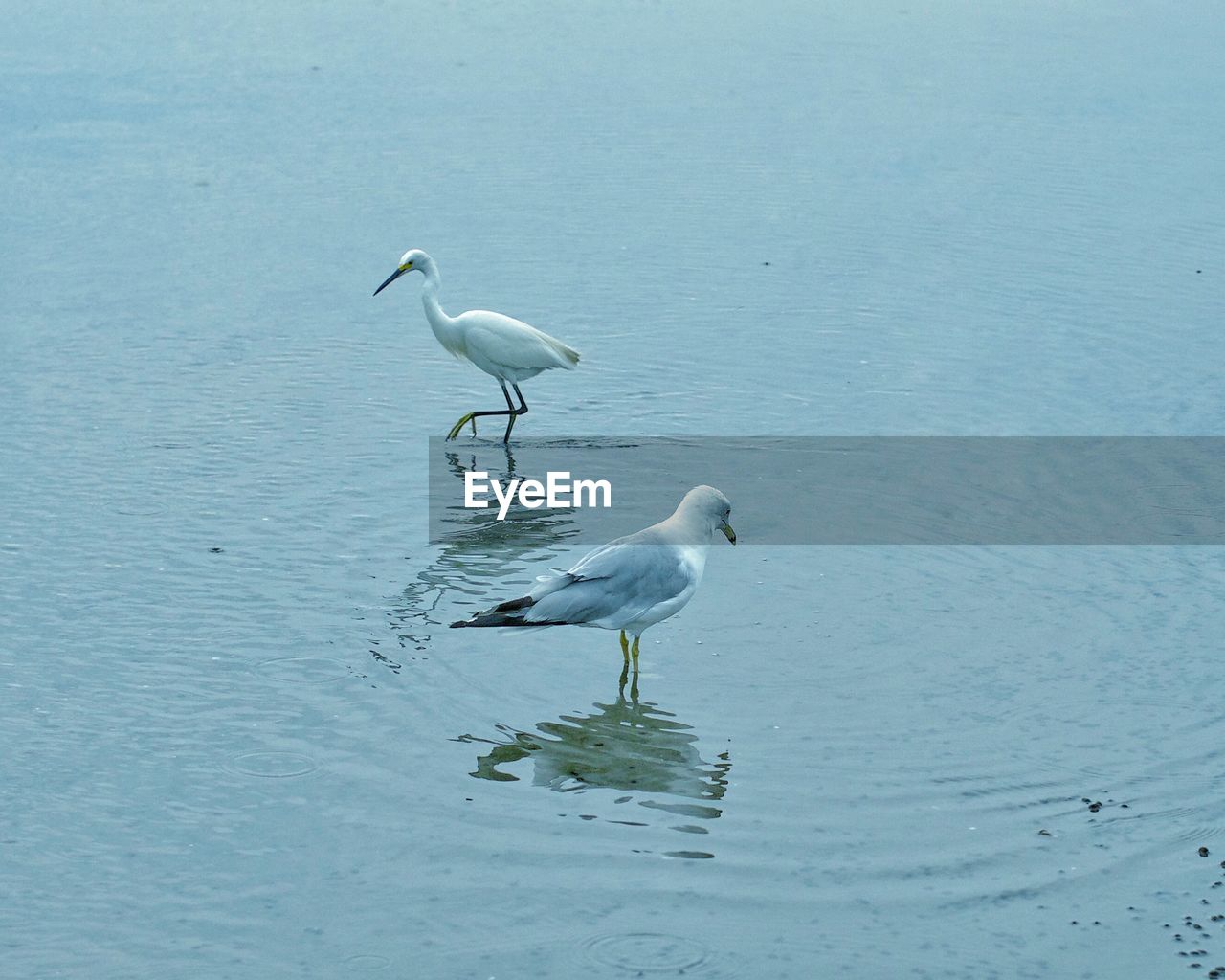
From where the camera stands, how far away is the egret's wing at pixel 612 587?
7133 mm

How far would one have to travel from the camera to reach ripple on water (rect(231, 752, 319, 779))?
21.1 feet

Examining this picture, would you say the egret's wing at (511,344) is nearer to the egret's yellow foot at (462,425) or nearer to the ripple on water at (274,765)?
the egret's yellow foot at (462,425)

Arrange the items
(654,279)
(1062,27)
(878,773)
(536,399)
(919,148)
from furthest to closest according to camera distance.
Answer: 1. (1062,27)
2. (919,148)
3. (654,279)
4. (536,399)
5. (878,773)

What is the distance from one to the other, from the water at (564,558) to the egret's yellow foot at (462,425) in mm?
218

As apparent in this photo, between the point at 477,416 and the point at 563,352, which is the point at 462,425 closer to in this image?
the point at 477,416

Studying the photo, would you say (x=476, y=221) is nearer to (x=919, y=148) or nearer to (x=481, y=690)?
(x=919, y=148)

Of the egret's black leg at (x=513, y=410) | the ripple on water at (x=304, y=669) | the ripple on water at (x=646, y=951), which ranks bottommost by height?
the ripple on water at (x=646, y=951)

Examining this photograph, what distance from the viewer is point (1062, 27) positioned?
2138 centimetres

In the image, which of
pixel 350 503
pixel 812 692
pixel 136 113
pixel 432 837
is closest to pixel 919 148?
pixel 136 113

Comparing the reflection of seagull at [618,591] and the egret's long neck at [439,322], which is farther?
the egret's long neck at [439,322]

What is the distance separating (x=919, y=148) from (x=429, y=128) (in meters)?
4.84

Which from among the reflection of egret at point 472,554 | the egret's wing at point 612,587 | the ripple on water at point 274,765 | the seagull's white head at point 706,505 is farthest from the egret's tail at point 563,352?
the ripple on water at point 274,765

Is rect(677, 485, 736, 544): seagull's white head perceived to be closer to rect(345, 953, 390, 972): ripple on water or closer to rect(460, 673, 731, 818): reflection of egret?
rect(460, 673, 731, 818): reflection of egret

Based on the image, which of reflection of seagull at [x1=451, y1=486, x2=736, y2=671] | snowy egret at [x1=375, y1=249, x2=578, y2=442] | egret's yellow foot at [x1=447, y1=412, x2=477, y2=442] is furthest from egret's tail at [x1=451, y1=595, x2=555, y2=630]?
snowy egret at [x1=375, y1=249, x2=578, y2=442]
